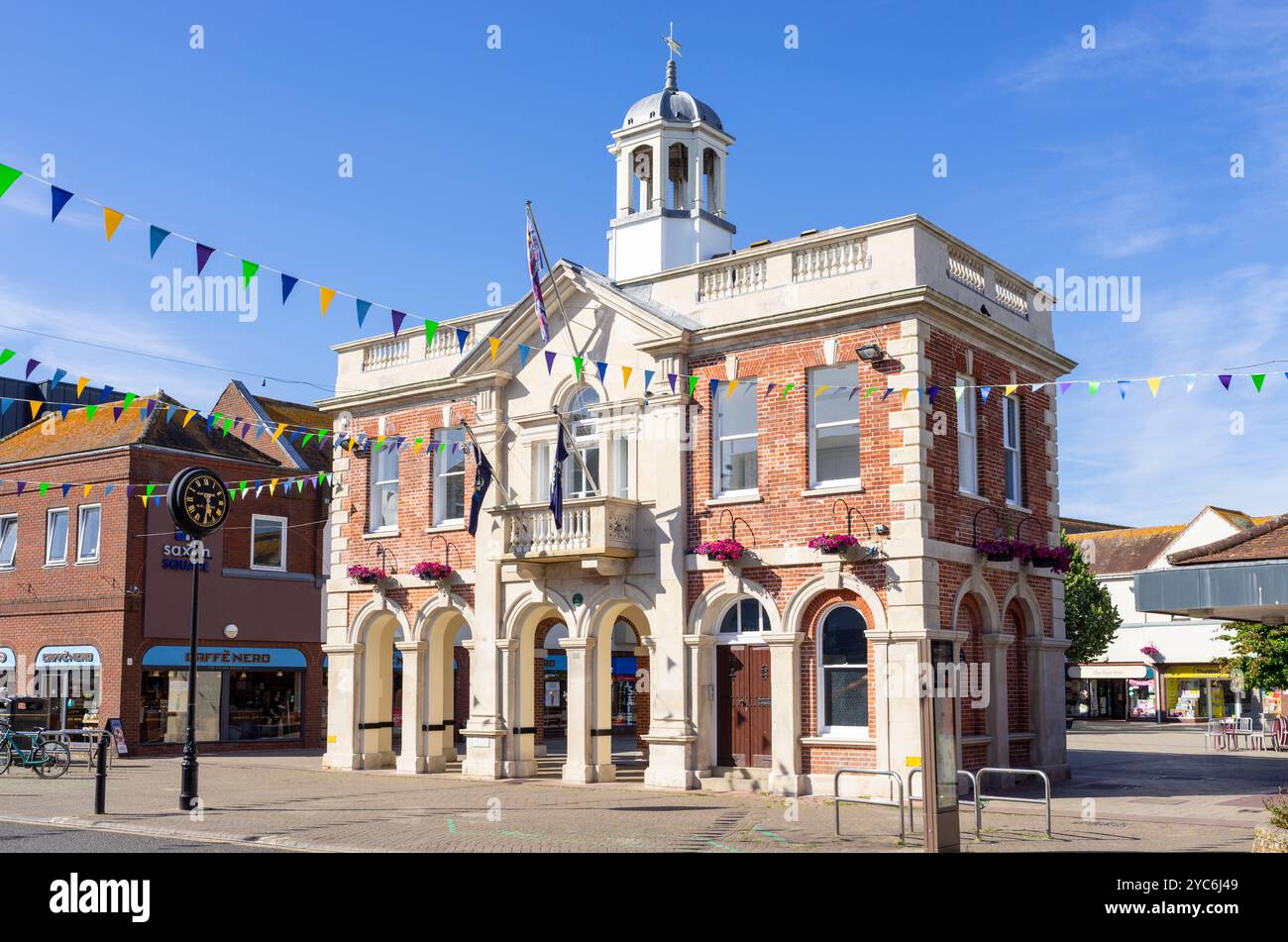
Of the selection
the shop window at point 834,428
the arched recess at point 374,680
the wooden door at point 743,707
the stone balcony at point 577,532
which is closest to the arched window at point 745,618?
the wooden door at point 743,707

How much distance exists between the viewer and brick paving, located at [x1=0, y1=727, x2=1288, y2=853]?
14.4 metres

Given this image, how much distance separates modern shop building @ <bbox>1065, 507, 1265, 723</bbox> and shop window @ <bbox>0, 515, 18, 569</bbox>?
42.0 metres

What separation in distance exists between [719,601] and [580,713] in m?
3.40

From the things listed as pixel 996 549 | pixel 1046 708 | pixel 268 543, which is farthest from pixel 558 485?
pixel 268 543

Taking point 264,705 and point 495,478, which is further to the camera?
point 264,705

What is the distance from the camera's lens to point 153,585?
32094 millimetres

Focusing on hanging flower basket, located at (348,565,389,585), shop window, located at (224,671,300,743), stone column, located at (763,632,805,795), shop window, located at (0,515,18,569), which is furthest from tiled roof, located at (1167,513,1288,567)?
shop window, located at (0,515,18,569)

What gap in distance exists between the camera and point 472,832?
1548 cm

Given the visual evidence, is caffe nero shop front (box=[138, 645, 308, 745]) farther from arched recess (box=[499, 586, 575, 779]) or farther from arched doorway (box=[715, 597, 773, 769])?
arched doorway (box=[715, 597, 773, 769])

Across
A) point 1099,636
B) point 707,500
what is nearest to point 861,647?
point 707,500

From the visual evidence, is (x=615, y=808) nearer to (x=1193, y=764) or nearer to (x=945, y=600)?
(x=945, y=600)

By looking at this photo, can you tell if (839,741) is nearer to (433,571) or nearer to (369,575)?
(433,571)

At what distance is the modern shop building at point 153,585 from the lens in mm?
31859

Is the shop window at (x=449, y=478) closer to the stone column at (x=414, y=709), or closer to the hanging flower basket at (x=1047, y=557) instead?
the stone column at (x=414, y=709)
